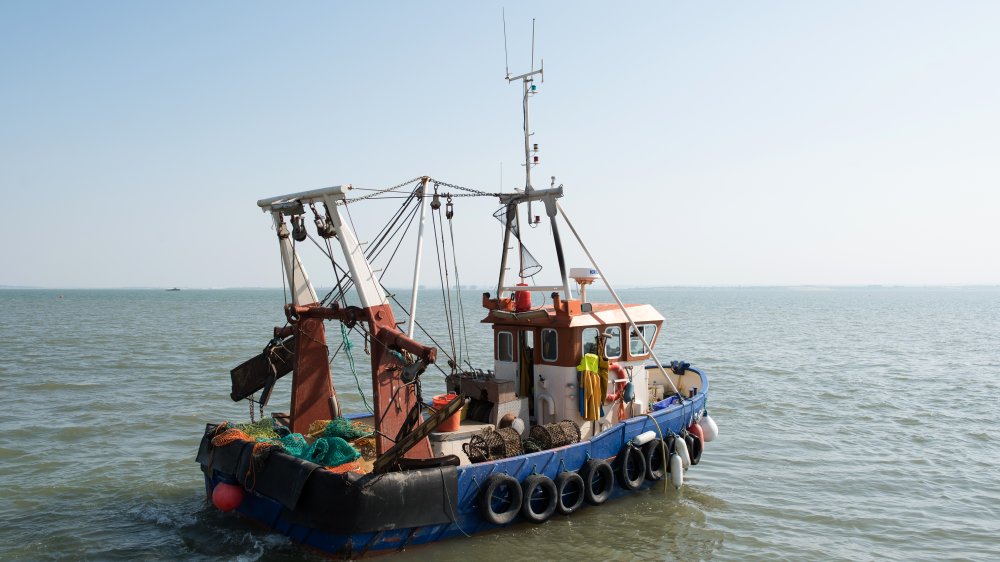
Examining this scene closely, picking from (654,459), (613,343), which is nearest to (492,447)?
(613,343)

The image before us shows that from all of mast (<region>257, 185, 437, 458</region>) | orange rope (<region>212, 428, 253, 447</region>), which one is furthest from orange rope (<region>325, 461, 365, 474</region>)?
orange rope (<region>212, 428, 253, 447</region>)

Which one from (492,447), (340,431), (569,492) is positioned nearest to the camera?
(492,447)

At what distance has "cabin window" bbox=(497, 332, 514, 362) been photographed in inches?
454

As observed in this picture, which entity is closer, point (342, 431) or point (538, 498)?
point (538, 498)

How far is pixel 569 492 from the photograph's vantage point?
32.1ft

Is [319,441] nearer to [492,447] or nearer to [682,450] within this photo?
[492,447]

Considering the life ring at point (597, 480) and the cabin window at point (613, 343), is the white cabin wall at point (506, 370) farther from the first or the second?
the life ring at point (597, 480)

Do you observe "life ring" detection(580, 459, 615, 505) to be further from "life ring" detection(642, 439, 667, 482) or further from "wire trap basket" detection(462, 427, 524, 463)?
"wire trap basket" detection(462, 427, 524, 463)

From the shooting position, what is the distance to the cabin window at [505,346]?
37.8 ft

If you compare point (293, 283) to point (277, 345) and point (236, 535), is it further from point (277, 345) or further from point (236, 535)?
point (236, 535)

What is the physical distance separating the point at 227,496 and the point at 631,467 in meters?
5.71

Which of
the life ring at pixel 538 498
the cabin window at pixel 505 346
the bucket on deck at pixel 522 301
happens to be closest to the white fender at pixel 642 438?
the life ring at pixel 538 498

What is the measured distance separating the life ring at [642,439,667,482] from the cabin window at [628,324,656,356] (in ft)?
4.82

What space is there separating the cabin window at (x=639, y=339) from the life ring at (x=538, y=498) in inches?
115
